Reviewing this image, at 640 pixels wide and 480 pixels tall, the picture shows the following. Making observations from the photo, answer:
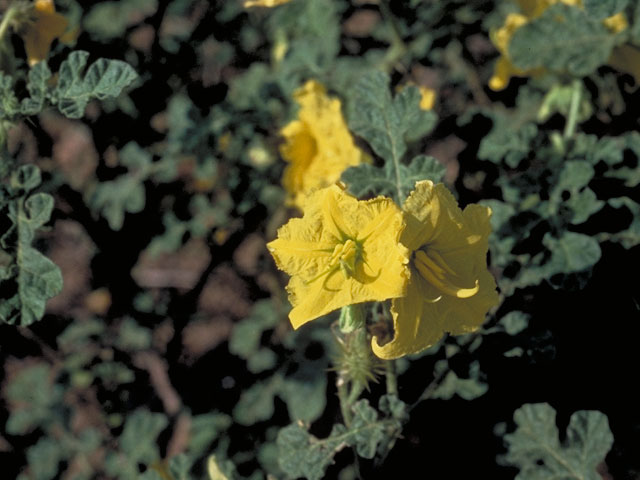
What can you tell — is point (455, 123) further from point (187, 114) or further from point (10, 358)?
point (10, 358)

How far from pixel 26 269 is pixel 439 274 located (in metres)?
0.72

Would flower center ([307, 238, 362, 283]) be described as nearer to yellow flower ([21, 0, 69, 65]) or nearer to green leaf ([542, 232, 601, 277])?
green leaf ([542, 232, 601, 277])

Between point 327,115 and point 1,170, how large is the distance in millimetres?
724

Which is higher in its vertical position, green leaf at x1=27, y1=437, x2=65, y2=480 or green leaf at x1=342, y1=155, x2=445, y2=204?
green leaf at x1=342, y1=155, x2=445, y2=204

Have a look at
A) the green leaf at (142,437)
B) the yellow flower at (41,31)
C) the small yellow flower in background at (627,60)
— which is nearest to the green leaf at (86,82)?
the yellow flower at (41,31)

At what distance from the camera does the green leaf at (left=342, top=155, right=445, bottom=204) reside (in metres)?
1.44

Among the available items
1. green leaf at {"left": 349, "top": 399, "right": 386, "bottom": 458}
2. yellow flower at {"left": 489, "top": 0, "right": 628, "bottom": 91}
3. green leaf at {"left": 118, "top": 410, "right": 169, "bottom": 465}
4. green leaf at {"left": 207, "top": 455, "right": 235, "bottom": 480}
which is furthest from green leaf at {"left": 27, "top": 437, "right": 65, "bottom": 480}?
yellow flower at {"left": 489, "top": 0, "right": 628, "bottom": 91}

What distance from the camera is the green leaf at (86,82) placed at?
136 centimetres

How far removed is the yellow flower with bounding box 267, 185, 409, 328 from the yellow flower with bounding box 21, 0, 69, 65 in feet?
2.52

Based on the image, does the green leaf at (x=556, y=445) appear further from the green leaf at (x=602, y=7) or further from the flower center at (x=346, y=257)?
the green leaf at (x=602, y=7)

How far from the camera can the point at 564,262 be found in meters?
1.53

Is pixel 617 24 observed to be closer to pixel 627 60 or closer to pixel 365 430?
pixel 627 60

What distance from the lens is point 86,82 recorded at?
1.39 meters

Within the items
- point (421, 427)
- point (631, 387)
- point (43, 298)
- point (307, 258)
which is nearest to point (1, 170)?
point (43, 298)
